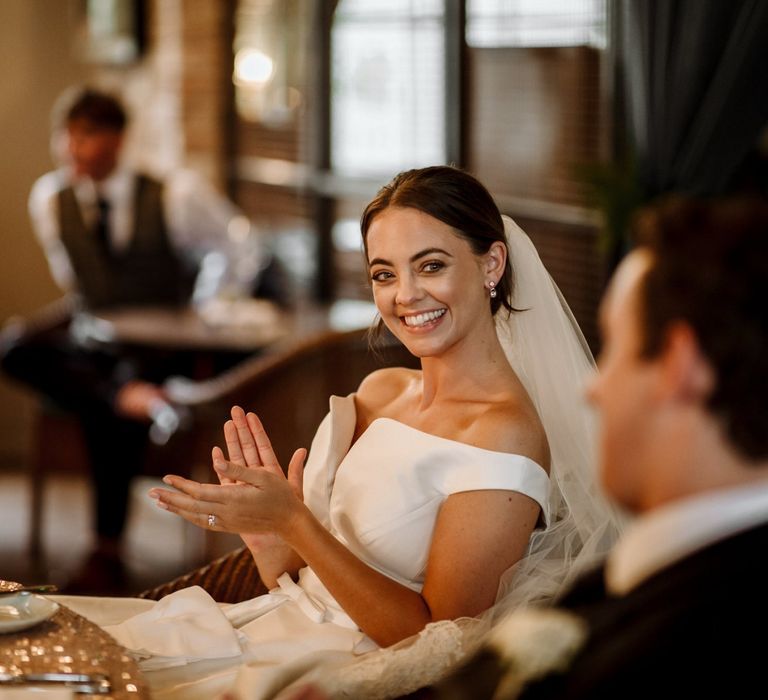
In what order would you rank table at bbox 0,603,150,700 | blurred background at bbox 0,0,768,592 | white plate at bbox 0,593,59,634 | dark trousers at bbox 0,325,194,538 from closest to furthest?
table at bbox 0,603,150,700
white plate at bbox 0,593,59,634
blurred background at bbox 0,0,768,592
dark trousers at bbox 0,325,194,538

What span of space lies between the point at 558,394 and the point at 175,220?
3.36 metres

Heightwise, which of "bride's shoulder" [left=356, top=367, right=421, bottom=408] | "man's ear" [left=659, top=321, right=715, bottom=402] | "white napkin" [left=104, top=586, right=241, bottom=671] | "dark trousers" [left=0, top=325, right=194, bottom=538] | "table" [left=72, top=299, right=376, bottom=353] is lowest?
"dark trousers" [left=0, top=325, right=194, bottom=538]

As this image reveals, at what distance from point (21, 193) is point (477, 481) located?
210 inches

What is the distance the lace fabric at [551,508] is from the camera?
1.84 m

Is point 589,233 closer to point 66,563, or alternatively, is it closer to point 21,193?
point 66,563

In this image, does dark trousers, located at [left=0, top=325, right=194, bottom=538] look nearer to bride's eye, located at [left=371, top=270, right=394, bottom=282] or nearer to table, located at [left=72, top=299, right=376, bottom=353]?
table, located at [left=72, top=299, right=376, bottom=353]

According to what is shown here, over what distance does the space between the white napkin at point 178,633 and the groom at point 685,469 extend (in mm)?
837

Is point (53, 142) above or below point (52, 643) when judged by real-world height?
above

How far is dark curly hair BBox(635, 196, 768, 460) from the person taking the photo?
1.12 m

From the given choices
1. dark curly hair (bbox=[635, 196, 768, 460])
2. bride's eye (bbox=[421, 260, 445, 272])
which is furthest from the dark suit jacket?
bride's eye (bbox=[421, 260, 445, 272])

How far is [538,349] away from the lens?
Result: 231 cm

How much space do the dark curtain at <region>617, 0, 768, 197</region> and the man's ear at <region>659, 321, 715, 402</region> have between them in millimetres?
2227

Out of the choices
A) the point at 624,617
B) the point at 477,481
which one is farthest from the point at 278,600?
the point at 624,617

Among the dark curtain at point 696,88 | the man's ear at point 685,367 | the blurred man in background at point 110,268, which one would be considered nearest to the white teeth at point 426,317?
the man's ear at point 685,367
